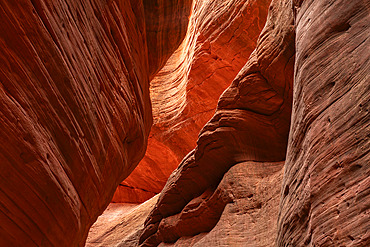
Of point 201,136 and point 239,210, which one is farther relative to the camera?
point 201,136

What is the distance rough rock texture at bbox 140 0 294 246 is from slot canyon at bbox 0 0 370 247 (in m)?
0.02

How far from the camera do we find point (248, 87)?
25.0 feet

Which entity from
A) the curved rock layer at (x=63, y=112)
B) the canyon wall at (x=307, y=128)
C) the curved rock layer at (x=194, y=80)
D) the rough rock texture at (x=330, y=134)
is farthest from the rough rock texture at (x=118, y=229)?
the rough rock texture at (x=330, y=134)

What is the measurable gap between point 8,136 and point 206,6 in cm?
1240

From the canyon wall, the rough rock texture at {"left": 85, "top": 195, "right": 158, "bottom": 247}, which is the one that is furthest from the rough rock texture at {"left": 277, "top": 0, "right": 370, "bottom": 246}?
the rough rock texture at {"left": 85, "top": 195, "right": 158, "bottom": 247}

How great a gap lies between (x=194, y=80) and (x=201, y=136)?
783 cm

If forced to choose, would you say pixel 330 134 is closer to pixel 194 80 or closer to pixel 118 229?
pixel 118 229

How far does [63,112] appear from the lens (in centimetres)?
464

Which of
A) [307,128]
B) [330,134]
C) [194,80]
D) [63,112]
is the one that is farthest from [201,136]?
[194,80]

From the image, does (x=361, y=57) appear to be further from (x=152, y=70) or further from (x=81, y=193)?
(x=152, y=70)

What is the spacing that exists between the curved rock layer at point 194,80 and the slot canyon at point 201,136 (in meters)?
5.54

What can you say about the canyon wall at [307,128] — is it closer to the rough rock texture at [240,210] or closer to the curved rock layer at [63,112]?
the rough rock texture at [240,210]

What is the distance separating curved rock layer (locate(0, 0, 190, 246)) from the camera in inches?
156

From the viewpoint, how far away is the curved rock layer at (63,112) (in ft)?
13.0
